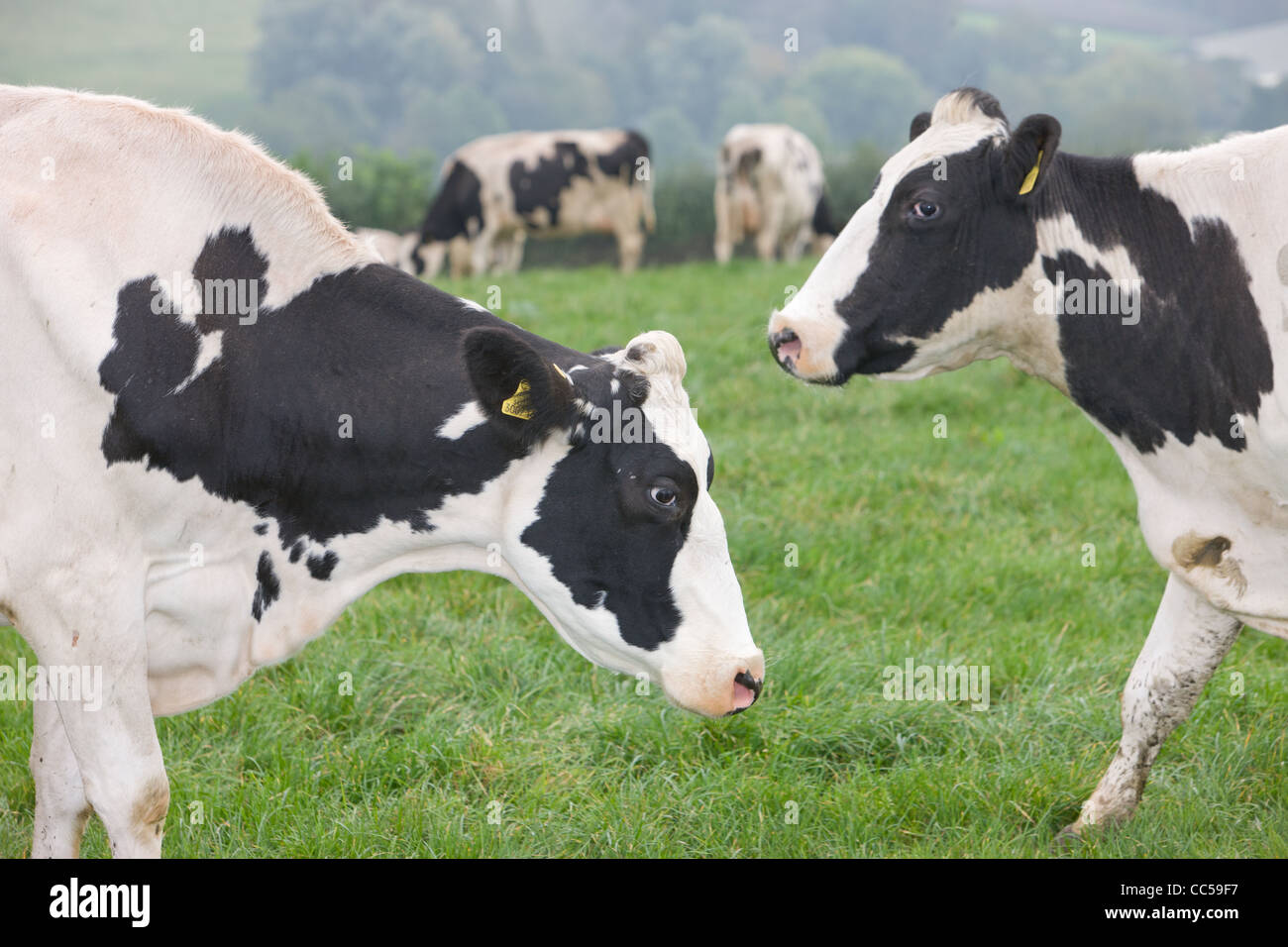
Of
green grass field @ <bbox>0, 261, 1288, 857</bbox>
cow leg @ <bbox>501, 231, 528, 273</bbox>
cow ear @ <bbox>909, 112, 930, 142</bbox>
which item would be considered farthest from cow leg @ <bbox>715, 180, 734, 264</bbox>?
cow ear @ <bbox>909, 112, 930, 142</bbox>

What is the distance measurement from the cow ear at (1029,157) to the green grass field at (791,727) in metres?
1.90

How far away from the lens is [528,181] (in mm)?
20719

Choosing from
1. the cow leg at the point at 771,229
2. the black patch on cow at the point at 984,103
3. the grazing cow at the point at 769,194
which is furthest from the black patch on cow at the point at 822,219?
the black patch on cow at the point at 984,103

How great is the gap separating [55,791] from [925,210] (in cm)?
298

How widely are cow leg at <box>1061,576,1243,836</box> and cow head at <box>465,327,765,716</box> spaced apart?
1.56 m

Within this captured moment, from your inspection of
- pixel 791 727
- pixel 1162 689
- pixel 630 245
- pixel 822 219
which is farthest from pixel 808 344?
pixel 822 219

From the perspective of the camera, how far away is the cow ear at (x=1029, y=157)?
3555 millimetres

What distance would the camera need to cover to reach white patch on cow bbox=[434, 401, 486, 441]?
10.3 ft

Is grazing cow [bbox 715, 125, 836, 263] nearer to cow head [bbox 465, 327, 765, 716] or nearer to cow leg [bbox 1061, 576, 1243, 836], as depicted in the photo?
cow leg [bbox 1061, 576, 1243, 836]

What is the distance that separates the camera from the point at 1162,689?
159 inches

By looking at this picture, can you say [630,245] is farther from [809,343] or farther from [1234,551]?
[1234,551]

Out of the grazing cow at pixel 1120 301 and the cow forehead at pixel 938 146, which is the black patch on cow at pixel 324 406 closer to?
the grazing cow at pixel 1120 301
